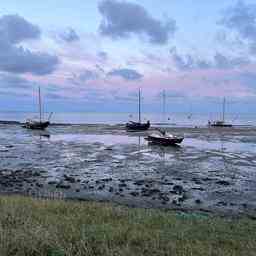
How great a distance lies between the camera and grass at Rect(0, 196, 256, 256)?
234 inches

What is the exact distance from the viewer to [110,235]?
686 centimetres

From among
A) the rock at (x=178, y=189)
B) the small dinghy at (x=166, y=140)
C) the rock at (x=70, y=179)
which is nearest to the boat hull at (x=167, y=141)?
the small dinghy at (x=166, y=140)

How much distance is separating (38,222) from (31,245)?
2.02m

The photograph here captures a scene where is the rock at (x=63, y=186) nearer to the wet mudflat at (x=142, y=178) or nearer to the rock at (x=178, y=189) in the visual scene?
the wet mudflat at (x=142, y=178)

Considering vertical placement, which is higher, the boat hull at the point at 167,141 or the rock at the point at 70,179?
the boat hull at the point at 167,141

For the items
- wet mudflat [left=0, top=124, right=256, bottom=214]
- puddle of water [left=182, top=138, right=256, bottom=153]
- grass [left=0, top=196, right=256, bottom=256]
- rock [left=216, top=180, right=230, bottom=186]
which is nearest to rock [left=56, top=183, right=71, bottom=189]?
wet mudflat [left=0, top=124, right=256, bottom=214]

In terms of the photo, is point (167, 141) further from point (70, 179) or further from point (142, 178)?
point (70, 179)

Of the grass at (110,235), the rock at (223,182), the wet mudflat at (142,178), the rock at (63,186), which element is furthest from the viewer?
the rock at (223,182)

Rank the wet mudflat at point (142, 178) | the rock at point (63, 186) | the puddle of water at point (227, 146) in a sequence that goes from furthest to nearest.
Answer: the puddle of water at point (227, 146), the rock at point (63, 186), the wet mudflat at point (142, 178)

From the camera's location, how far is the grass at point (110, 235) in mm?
5934

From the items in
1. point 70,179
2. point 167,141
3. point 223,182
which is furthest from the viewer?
point 167,141

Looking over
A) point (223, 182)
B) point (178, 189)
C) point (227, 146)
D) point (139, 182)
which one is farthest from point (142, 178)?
point (227, 146)

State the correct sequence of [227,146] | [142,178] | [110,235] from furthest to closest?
[227,146], [142,178], [110,235]

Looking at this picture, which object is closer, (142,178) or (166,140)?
(142,178)
